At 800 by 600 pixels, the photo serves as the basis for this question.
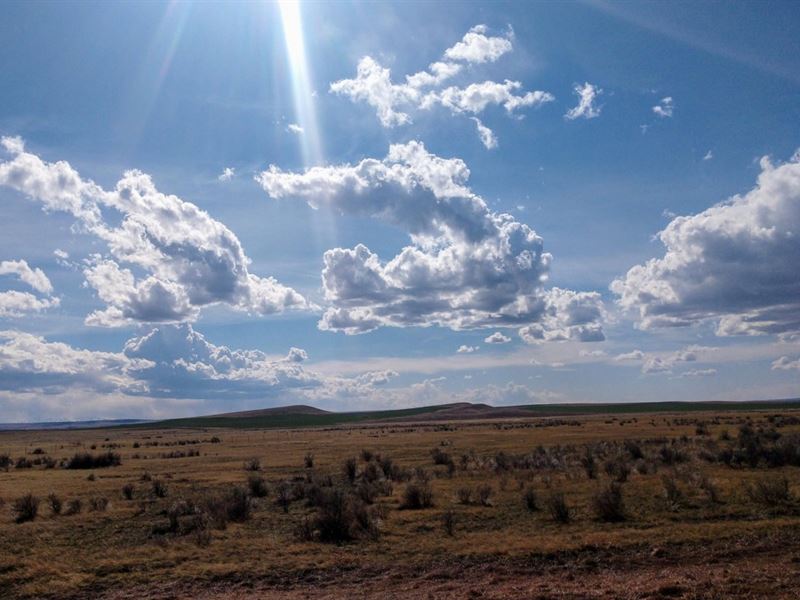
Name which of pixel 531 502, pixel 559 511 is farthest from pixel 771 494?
pixel 531 502

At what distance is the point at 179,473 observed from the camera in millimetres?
42000

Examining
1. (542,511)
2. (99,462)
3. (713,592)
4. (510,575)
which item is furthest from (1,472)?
(713,592)

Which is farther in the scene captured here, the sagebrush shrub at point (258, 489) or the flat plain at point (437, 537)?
the sagebrush shrub at point (258, 489)

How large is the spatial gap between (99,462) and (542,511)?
1503 inches

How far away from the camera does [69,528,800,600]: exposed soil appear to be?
43.9ft

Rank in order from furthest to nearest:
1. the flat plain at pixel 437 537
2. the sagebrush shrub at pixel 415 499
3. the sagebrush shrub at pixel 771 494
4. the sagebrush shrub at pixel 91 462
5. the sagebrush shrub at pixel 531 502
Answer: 1. the sagebrush shrub at pixel 91 462
2. the sagebrush shrub at pixel 415 499
3. the sagebrush shrub at pixel 531 502
4. the sagebrush shrub at pixel 771 494
5. the flat plain at pixel 437 537

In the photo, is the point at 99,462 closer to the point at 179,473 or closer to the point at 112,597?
the point at 179,473

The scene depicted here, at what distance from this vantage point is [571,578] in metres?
14.9

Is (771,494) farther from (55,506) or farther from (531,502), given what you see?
(55,506)

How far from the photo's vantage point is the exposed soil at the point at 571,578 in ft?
43.9

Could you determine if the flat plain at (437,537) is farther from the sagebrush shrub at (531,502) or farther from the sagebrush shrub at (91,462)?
the sagebrush shrub at (91,462)

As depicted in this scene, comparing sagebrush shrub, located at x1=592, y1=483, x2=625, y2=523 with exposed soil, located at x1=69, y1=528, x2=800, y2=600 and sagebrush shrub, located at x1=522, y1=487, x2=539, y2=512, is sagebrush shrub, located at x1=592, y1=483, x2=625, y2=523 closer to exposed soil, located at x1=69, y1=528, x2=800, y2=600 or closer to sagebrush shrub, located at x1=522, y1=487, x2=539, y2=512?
sagebrush shrub, located at x1=522, y1=487, x2=539, y2=512

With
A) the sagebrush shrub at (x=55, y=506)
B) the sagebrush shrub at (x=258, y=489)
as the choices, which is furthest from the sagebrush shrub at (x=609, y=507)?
the sagebrush shrub at (x=55, y=506)

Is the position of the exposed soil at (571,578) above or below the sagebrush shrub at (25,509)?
below
